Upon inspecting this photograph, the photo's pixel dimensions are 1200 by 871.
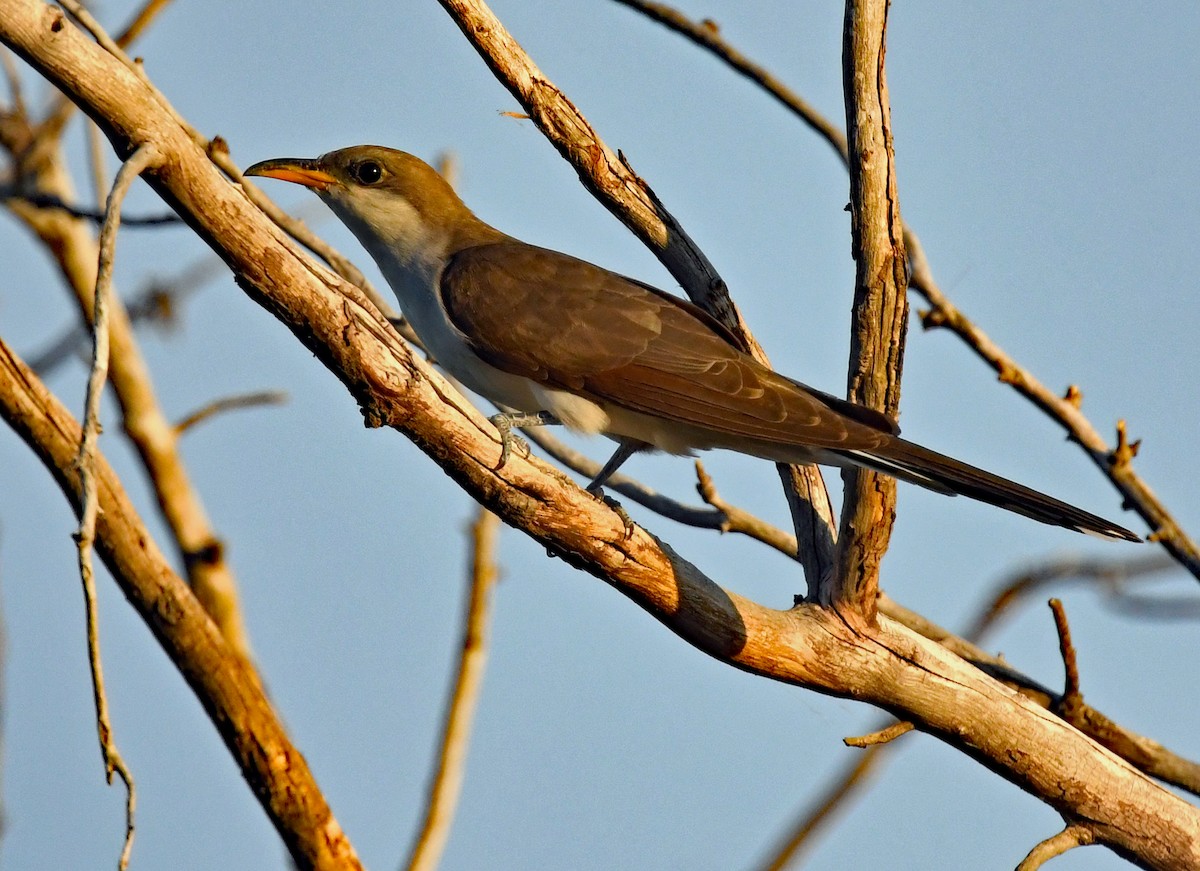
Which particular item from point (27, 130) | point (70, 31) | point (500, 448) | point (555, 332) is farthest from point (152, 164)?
point (27, 130)

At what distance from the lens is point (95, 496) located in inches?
127

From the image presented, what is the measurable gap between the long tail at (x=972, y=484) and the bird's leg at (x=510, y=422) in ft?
4.24

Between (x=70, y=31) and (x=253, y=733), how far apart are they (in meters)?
2.83

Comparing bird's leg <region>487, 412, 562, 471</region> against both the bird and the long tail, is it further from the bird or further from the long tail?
the long tail

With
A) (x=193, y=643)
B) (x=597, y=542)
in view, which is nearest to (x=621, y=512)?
(x=597, y=542)

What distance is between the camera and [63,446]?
520cm

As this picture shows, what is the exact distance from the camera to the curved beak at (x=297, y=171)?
6.55 meters

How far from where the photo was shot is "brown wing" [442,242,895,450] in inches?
217

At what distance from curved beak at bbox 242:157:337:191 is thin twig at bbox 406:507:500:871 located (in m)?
1.83

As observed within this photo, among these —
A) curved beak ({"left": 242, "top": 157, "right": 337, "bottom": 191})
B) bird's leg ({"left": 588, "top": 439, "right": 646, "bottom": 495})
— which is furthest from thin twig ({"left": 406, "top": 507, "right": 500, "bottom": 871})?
curved beak ({"left": 242, "top": 157, "right": 337, "bottom": 191})

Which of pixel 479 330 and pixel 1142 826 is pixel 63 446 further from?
pixel 1142 826

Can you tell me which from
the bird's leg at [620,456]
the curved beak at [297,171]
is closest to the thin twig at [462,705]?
the bird's leg at [620,456]

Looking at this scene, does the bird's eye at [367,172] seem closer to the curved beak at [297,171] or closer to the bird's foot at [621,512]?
the curved beak at [297,171]

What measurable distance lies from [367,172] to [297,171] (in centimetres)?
36
